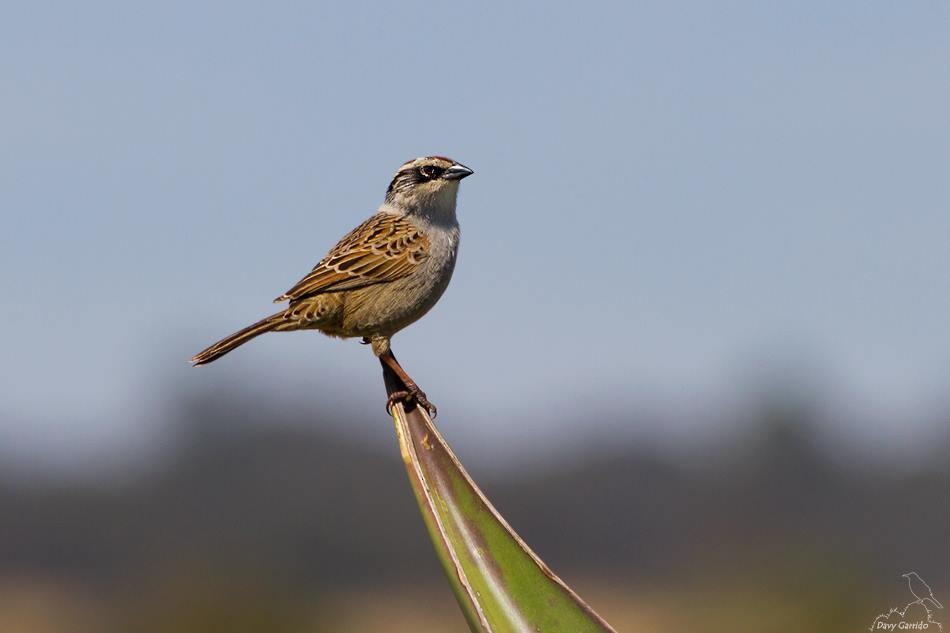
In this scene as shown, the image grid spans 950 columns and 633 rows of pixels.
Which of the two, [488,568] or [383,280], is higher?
[383,280]

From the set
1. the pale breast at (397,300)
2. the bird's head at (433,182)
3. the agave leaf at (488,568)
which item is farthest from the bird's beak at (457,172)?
the agave leaf at (488,568)

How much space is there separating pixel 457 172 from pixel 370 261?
1007 millimetres

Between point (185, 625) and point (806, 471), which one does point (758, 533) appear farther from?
point (185, 625)

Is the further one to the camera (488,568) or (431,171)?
(431,171)

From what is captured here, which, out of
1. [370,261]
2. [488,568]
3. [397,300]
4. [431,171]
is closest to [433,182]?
[431,171]

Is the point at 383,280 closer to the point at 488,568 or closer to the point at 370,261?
the point at 370,261

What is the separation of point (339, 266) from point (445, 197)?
0.93m

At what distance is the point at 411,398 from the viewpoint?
9.05 meters

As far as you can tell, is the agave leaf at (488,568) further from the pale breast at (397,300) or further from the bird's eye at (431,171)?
the bird's eye at (431,171)

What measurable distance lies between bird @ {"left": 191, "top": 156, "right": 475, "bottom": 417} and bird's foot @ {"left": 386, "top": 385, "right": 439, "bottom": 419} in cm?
92

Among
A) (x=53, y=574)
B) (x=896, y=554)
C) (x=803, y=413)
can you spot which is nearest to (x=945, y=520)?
(x=803, y=413)

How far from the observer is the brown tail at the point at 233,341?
1078 cm

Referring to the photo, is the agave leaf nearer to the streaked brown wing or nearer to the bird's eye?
the streaked brown wing

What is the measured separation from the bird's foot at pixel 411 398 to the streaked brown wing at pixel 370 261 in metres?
1.63
